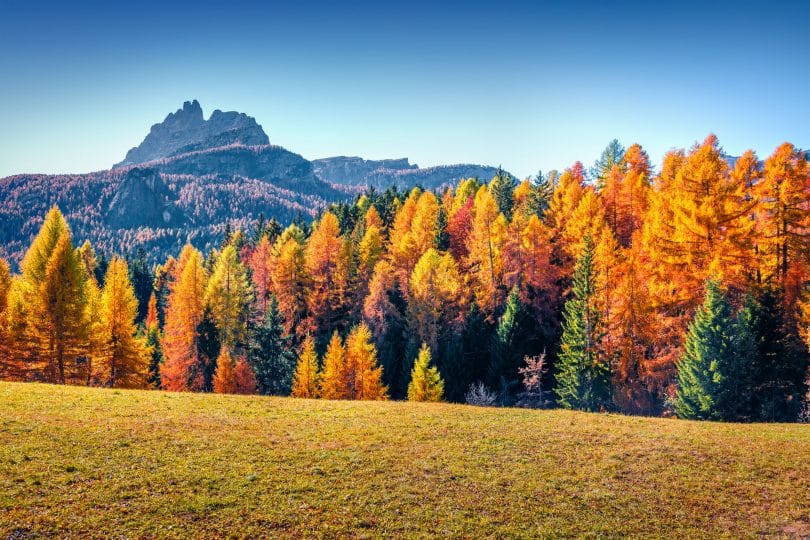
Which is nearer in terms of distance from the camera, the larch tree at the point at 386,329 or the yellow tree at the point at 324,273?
the larch tree at the point at 386,329

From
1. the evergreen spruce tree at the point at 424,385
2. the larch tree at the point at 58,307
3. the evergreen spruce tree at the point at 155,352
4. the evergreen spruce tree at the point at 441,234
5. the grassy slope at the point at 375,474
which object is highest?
the evergreen spruce tree at the point at 441,234

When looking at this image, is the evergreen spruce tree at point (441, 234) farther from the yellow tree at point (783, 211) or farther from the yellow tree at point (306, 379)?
the yellow tree at point (783, 211)

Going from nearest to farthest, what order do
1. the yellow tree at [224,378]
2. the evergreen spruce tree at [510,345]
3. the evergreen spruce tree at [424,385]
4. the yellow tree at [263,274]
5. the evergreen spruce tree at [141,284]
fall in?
the evergreen spruce tree at [424,385], the yellow tree at [224,378], the evergreen spruce tree at [510,345], the yellow tree at [263,274], the evergreen spruce tree at [141,284]

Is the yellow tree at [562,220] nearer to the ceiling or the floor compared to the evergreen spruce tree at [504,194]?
nearer to the floor

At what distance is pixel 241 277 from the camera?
56469 millimetres

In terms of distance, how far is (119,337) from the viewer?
40.3 m

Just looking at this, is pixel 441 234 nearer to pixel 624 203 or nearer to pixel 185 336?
pixel 624 203

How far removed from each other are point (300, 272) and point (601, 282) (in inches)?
1437

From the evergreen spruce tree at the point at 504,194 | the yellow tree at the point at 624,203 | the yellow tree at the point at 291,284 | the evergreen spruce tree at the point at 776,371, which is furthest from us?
the evergreen spruce tree at the point at 504,194

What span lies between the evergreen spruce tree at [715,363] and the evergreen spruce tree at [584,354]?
8.49 m

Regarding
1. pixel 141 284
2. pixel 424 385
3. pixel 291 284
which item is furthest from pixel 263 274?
pixel 141 284

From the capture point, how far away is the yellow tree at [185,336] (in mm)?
47719

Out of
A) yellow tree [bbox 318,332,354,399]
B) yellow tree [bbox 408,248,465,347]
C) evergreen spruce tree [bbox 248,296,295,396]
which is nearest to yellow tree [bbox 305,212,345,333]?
evergreen spruce tree [bbox 248,296,295,396]

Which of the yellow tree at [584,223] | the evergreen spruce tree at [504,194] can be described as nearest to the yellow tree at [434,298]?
the yellow tree at [584,223]
